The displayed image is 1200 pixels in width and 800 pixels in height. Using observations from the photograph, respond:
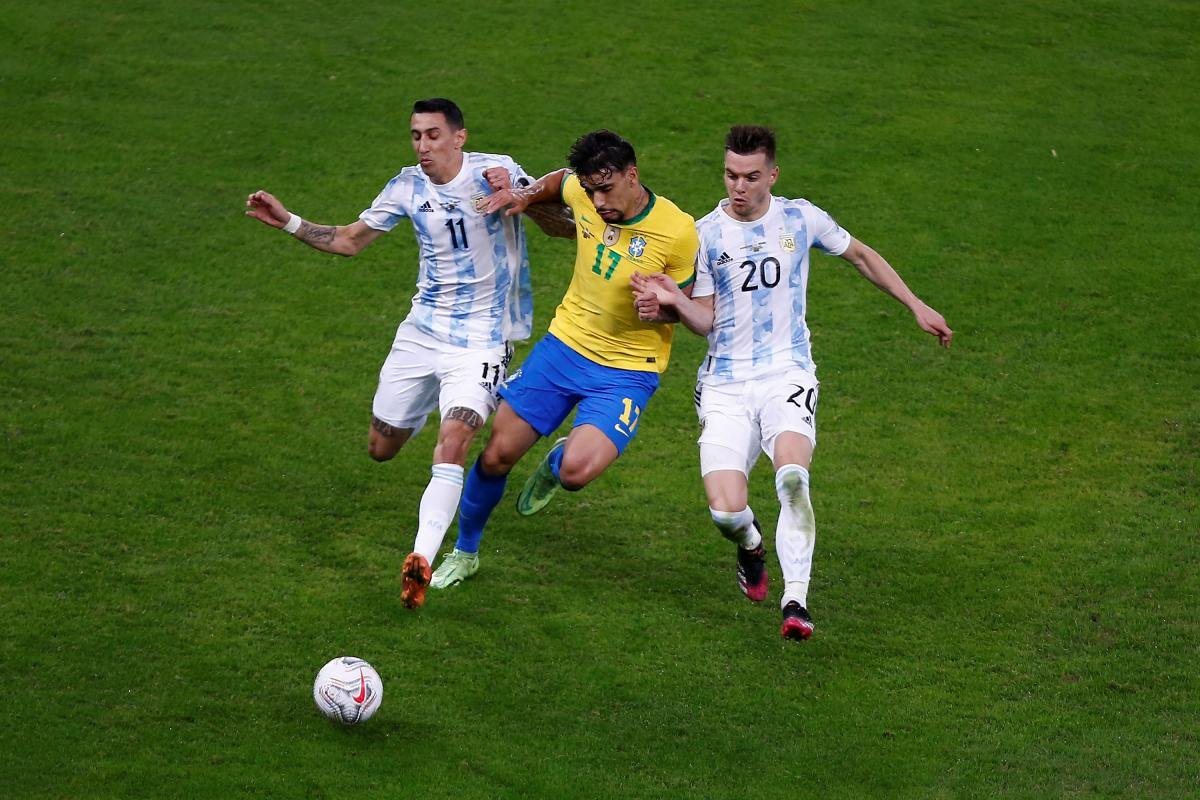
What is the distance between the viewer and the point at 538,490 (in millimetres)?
9578

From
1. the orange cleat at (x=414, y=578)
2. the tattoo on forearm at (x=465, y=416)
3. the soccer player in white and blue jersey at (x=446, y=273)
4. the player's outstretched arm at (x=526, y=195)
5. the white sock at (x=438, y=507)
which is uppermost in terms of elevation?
the player's outstretched arm at (x=526, y=195)

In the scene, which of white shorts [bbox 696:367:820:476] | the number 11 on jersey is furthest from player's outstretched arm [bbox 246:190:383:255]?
white shorts [bbox 696:367:820:476]

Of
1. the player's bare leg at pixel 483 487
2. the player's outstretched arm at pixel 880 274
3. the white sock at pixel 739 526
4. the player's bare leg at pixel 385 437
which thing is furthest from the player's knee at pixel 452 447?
the player's outstretched arm at pixel 880 274

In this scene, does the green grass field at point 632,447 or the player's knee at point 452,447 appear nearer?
the green grass field at point 632,447

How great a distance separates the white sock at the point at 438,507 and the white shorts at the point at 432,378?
523mm

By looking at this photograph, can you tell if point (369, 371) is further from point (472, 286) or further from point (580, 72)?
point (580, 72)

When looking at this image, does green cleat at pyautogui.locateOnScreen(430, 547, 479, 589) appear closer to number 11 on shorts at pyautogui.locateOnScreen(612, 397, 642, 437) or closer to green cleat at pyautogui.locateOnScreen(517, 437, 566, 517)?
green cleat at pyautogui.locateOnScreen(517, 437, 566, 517)

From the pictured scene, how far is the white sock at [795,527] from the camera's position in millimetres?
7797

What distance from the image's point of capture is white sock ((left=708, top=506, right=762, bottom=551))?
8102 millimetres

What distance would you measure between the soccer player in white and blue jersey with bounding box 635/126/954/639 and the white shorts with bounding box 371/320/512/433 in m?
1.26

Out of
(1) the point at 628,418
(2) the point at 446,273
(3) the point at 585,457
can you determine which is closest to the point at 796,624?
(3) the point at 585,457

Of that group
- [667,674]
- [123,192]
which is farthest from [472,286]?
[123,192]

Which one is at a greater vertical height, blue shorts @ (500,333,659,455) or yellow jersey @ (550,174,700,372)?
yellow jersey @ (550,174,700,372)

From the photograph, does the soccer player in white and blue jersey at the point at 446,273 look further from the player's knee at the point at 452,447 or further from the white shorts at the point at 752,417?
the white shorts at the point at 752,417
